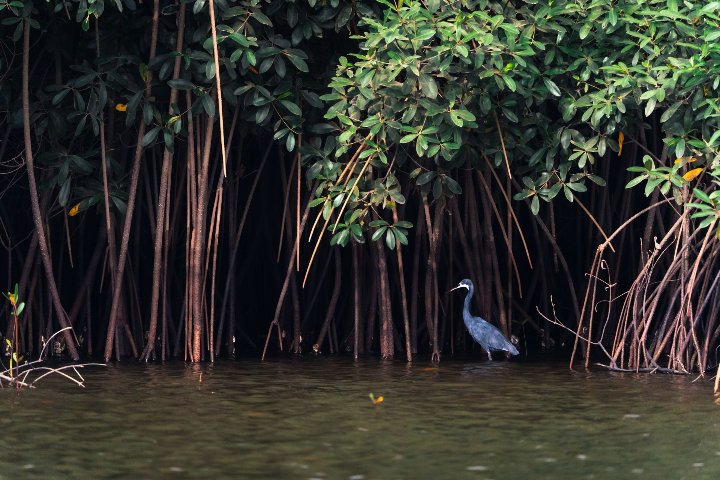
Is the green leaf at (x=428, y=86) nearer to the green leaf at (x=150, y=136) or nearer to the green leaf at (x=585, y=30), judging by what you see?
the green leaf at (x=585, y=30)

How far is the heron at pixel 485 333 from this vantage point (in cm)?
941

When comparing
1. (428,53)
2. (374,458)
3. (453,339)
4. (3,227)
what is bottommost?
(374,458)

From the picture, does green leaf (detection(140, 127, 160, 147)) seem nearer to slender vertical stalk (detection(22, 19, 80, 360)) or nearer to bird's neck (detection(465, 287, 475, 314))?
slender vertical stalk (detection(22, 19, 80, 360))

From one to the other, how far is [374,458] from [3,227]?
487cm

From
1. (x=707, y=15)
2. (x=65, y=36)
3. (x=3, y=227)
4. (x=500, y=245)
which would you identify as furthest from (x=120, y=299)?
(x=707, y=15)

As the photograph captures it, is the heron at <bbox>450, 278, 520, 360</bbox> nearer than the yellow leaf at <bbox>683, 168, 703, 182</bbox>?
No

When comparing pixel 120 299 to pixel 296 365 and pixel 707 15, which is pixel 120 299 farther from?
pixel 707 15

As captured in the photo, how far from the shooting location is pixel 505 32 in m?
8.16

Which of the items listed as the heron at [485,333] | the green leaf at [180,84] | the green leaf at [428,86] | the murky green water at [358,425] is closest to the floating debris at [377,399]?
the murky green water at [358,425]

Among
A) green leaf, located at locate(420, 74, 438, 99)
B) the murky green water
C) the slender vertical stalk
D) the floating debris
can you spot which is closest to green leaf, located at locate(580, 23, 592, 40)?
green leaf, located at locate(420, 74, 438, 99)

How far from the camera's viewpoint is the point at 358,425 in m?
6.60

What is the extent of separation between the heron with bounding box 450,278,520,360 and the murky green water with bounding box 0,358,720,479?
0.55 meters

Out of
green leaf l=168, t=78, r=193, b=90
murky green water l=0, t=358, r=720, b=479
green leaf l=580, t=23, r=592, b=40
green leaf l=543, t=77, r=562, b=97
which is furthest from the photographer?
green leaf l=168, t=78, r=193, b=90

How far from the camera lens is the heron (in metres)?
9.41
